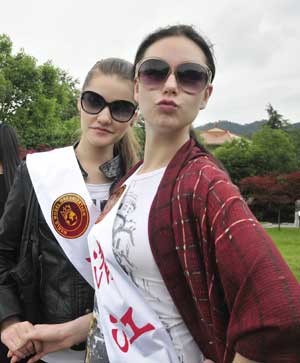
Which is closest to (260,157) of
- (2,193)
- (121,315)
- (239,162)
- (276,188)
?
(239,162)

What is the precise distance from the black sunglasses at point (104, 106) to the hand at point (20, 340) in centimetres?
87

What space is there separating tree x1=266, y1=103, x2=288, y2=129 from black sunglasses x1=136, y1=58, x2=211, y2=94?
139ft

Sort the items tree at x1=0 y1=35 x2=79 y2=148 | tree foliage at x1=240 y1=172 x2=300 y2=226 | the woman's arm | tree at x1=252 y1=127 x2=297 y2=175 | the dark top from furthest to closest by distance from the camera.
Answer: tree at x1=252 y1=127 x2=297 y2=175 < tree at x1=0 y1=35 x2=79 y2=148 < tree foliage at x1=240 y1=172 x2=300 y2=226 < the dark top < the woman's arm

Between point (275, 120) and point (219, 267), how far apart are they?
142ft

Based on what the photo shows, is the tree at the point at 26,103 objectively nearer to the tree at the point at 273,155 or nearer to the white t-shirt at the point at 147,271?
the tree at the point at 273,155

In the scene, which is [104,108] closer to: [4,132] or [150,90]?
[150,90]

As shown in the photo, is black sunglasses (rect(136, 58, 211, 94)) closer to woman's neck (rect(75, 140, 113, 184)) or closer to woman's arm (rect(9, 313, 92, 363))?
woman's neck (rect(75, 140, 113, 184))

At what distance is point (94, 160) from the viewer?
6.22 feet

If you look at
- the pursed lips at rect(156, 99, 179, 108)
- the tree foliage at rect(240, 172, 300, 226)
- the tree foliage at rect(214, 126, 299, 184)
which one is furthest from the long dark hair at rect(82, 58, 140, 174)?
the tree foliage at rect(214, 126, 299, 184)

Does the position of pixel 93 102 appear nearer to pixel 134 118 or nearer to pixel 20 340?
pixel 134 118

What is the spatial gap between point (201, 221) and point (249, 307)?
215 millimetres

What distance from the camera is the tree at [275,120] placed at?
137ft

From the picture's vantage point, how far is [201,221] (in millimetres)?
959

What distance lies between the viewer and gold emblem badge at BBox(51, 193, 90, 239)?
5.66 ft
